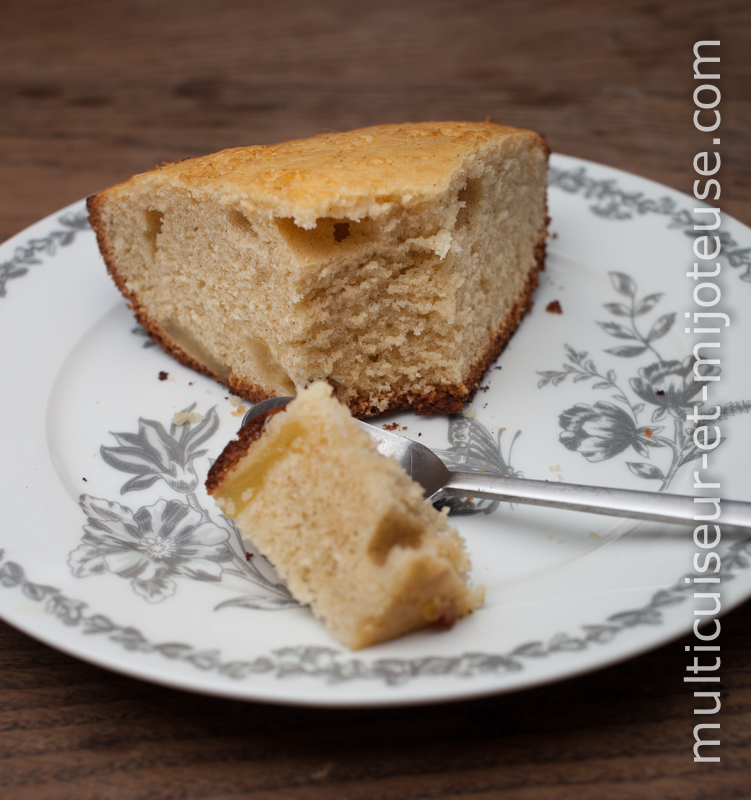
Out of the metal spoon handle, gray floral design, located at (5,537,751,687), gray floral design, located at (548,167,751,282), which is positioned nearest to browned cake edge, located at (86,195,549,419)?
gray floral design, located at (548,167,751,282)

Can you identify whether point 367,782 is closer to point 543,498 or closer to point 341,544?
point 341,544

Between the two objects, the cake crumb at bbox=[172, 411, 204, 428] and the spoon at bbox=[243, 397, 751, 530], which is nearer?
the spoon at bbox=[243, 397, 751, 530]

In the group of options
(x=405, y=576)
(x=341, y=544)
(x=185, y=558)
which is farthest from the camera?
(x=185, y=558)

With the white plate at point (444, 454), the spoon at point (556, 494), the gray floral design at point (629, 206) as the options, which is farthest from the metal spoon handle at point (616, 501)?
the gray floral design at point (629, 206)

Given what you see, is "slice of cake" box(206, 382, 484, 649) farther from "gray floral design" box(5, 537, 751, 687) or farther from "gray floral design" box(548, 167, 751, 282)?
"gray floral design" box(548, 167, 751, 282)

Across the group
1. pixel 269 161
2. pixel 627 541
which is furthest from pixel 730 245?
pixel 269 161

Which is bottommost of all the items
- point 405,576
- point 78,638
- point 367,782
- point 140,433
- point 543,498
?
point 367,782
